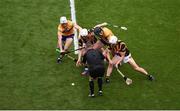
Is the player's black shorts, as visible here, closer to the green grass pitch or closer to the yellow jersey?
the green grass pitch

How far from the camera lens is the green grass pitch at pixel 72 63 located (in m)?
13.1

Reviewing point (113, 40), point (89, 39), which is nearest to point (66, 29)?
point (89, 39)

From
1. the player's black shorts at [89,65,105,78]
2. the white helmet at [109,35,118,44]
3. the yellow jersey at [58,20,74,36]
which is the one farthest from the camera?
the yellow jersey at [58,20,74,36]

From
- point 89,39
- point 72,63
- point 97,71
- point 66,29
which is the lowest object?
point 72,63

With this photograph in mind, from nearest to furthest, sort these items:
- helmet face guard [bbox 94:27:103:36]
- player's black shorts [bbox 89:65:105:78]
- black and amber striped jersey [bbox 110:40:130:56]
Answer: player's black shorts [bbox 89:65:105:78] < black and amber striped jersey [bbox 110:40:130:56] < helmet face guard [bbox 94:27:103:36]

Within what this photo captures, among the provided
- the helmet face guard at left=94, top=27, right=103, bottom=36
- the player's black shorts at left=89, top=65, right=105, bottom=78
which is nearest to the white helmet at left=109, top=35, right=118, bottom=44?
the helmet face guard at left=94, top=27, right=103, bottom=36

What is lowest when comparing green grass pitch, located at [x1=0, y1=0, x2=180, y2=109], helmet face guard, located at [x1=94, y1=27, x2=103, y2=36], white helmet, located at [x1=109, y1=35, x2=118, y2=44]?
green grass pitch, located at [x1=0, y1=0, x2=180, y2=109]

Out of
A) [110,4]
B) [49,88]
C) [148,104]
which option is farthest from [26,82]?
[110,4]

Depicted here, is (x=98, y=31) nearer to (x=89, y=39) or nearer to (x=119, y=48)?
(x=89, y=39)

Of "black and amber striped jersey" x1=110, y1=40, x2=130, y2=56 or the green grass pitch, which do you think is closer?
the green grass pitch

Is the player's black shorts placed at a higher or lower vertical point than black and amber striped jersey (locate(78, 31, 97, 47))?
lower

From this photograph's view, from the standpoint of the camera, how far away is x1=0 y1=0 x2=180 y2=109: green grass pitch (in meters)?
13.1

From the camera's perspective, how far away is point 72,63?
14.6 m

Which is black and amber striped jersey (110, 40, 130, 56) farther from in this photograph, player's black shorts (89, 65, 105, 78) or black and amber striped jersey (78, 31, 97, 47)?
player's black shorts (89, 65, 105, 78)
